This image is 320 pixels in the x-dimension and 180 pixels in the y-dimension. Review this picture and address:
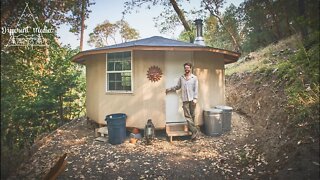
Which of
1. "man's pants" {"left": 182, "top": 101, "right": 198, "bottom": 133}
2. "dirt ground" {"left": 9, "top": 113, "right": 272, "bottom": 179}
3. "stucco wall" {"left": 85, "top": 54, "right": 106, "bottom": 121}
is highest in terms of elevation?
"stucco wall" {"left": 85, "top": 54, "right": 106, "bottom": 121}

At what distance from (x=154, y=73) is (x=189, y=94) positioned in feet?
4.33

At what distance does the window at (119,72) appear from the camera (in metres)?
7.13

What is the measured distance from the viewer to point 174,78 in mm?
7141

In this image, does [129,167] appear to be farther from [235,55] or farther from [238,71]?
[238,71]

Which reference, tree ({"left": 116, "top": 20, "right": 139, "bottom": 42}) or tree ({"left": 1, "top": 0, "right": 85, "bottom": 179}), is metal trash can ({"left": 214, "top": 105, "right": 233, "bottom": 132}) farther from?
tree ({"left": 116, "top": 20, "right": 139, "bottom": 42})

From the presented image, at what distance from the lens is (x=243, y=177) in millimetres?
4410

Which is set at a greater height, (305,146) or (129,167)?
(305,146)

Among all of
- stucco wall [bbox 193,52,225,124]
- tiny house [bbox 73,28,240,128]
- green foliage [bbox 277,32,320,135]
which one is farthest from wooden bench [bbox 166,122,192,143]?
green foliage [bbox 277,32,320,135]

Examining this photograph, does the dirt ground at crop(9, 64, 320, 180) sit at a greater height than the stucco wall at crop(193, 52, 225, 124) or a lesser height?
lesser

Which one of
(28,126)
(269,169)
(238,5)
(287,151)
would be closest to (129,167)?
(269,169)

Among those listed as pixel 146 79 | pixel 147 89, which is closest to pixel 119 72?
pixel 146 79

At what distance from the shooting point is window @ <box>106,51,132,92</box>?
7133 millimetres

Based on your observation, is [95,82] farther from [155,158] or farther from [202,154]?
[202,154]

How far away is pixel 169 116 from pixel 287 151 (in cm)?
357
